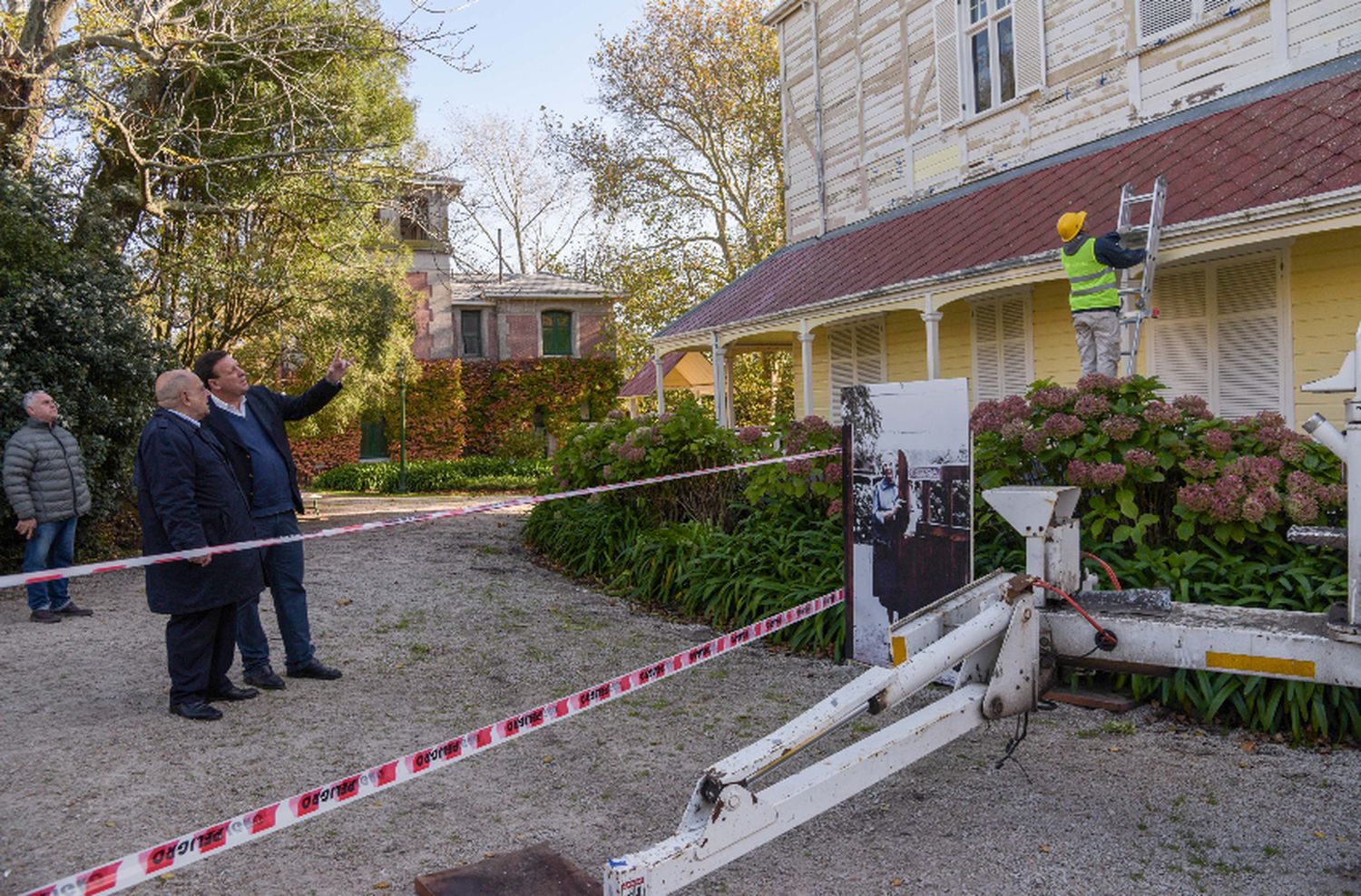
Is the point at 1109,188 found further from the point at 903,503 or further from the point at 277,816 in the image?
the point at 277,816

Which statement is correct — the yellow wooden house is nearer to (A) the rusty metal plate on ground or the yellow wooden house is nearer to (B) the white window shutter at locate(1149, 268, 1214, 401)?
(B) the white window shutter at locate(1149, 268, 1214, 401)

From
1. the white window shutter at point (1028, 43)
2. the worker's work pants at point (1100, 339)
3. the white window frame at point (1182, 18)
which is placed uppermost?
the white window shutter at point (1028, 43)

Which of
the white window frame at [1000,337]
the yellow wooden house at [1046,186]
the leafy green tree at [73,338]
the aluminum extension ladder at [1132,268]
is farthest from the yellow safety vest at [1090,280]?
the leafy green tree at [73,338]

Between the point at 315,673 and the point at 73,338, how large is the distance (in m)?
6.17

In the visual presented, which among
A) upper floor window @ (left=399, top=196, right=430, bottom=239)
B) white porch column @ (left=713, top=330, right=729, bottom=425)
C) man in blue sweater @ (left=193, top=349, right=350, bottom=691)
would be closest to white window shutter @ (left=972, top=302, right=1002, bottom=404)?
white porch column @ (left=713, top=330, right=729, bottom=425)

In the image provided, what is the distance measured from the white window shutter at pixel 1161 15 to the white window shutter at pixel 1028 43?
4.63 feet

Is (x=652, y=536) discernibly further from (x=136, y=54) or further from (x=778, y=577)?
(x=136, y=54)

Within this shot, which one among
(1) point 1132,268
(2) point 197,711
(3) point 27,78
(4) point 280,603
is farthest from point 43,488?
(1) point 1132,268

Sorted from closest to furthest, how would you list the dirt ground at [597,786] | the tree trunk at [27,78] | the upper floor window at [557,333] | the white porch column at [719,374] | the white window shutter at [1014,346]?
the dirt ground at [597,786], the tree trunk at [27,78], the white window shutter at [1014,346], the white porch column at [719,374], the upper floor window at [557,333]

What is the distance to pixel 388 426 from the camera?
3012 cm

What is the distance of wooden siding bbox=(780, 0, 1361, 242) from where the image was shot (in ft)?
30.2

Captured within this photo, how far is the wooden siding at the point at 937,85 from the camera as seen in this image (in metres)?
9.21

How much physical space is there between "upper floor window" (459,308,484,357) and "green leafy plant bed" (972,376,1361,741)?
28.9 m

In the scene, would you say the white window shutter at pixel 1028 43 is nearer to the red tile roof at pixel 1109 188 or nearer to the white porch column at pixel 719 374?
the red tile roof at pixel 1109 188
